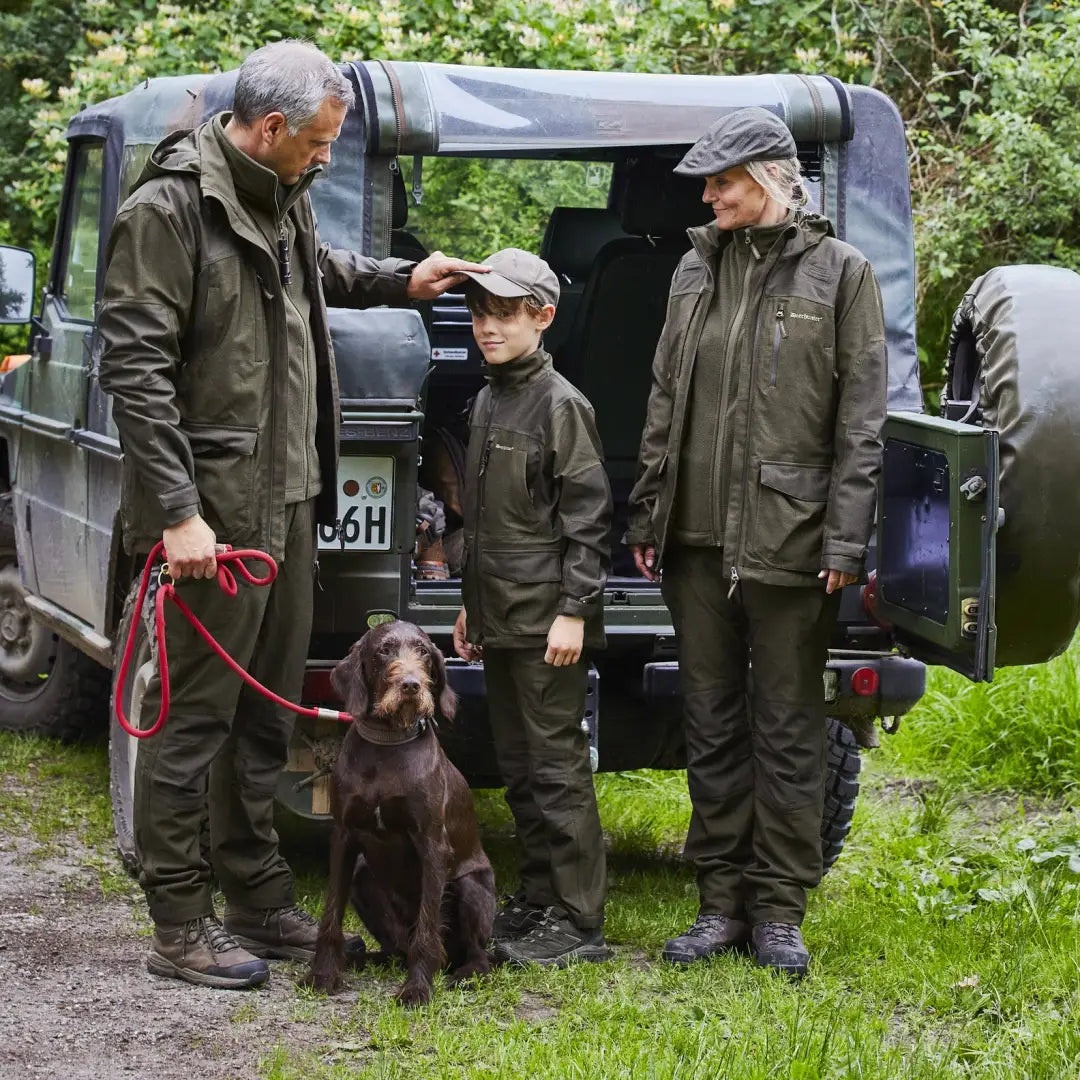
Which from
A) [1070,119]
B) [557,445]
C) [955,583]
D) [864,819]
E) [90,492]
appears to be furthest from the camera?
[1070,119]

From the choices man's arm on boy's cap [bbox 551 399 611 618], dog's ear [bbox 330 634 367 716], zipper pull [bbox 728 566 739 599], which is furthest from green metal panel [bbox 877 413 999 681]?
dog's ear [bbox 330 634 367 716]

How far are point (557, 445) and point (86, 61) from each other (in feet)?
22.7

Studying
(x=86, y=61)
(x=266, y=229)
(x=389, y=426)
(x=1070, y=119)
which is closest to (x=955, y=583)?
(x=389, y=426)

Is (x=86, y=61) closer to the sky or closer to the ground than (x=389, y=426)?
closer to the sky

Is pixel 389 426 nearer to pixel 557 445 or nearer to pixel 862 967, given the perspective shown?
pixel 557 445

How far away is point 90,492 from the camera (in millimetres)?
5492

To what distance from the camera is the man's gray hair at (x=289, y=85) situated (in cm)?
396

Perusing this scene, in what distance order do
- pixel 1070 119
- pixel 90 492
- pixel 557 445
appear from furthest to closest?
pixel 1070 119 < pixel 90 492 < pixel 557 445

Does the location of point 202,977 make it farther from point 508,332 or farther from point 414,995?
point 508,332

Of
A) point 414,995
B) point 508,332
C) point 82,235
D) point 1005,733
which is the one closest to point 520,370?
point 508,332

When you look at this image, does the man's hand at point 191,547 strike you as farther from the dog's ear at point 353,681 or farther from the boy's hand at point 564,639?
the boy's hand at point 564,639

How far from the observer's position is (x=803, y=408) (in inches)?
167

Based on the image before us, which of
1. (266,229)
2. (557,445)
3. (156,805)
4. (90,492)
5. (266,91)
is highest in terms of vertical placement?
(266,91)

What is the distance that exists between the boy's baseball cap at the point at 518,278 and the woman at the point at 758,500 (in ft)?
1.11
